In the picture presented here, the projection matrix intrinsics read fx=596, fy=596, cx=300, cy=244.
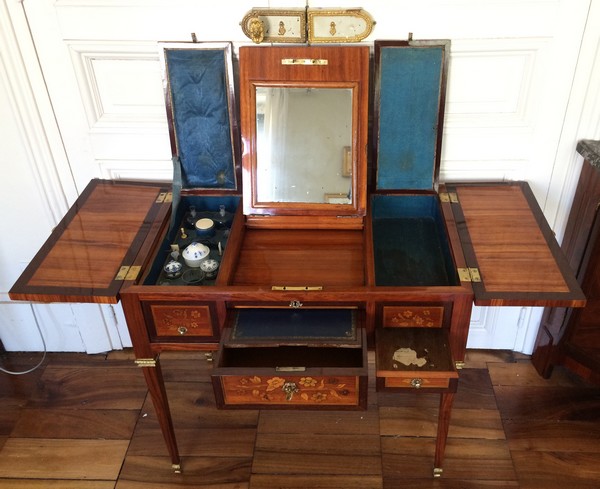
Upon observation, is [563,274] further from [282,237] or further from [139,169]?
[139,169]

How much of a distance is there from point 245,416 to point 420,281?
0.91m

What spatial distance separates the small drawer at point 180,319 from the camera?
63.1 inches

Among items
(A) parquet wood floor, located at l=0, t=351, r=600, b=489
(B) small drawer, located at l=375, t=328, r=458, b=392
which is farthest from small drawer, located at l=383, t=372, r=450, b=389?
(A) parquet wood floor, located at l=0, t=351, r=600, b=489

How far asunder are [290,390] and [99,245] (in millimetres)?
711

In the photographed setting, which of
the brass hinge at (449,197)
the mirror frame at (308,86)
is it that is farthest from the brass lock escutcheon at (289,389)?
the brass hinge at (449,197)

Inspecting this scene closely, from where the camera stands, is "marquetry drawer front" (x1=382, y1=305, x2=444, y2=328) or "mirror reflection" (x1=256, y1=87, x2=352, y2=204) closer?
"marquetry drawer front" (x1=382, y1=305, x2=444, y2=328)

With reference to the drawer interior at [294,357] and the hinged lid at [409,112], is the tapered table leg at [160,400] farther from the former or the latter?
the hinged lid at [409,112]

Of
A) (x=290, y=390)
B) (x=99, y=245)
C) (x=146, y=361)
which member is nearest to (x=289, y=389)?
(x=290, y=390)

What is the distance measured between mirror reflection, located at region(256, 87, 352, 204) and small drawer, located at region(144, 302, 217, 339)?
42 cm

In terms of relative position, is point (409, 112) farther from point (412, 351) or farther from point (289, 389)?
point (289, 389)

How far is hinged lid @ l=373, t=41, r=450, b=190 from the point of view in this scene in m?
1.76

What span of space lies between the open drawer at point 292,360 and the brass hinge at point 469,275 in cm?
29

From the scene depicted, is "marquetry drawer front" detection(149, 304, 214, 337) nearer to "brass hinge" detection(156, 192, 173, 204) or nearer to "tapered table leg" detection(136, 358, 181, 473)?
"tapered table leg" detection(136, 358, 181, 473)

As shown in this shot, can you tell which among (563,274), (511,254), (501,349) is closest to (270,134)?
(511,254)
